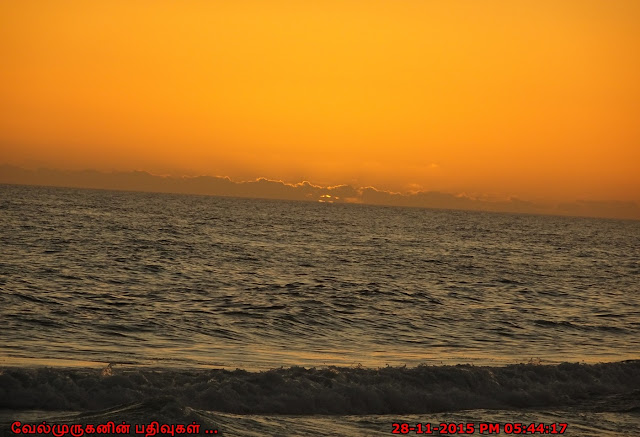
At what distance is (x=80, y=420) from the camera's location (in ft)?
39.8

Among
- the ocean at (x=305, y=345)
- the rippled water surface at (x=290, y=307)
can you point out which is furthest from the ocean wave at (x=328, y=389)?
the rippled water surface at (x=290, y=307)

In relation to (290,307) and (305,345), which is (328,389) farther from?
(290,307)

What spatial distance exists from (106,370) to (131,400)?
4.77 ft

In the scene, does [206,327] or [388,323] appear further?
[388,323]

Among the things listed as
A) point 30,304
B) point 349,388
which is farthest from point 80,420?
point 30,304

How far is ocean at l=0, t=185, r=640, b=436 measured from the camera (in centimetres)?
1391

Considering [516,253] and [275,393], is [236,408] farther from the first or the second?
[516,253]

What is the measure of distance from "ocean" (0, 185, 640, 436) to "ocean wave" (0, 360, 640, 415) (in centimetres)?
4

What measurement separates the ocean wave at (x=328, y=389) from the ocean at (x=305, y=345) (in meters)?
0.04

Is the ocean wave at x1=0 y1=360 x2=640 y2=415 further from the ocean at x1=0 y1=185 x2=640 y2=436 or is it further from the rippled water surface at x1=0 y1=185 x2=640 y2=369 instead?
the rippled water surface at x1=0 y1=185 x2=640 y2=369

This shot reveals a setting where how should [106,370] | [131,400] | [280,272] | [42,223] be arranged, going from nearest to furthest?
[131,400] → [106,370] → [280,272] → [42,223]

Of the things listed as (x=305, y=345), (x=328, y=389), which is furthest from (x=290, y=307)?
(x=328, y=389)

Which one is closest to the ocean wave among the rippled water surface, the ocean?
the ocean

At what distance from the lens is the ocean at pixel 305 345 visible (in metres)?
13.9
